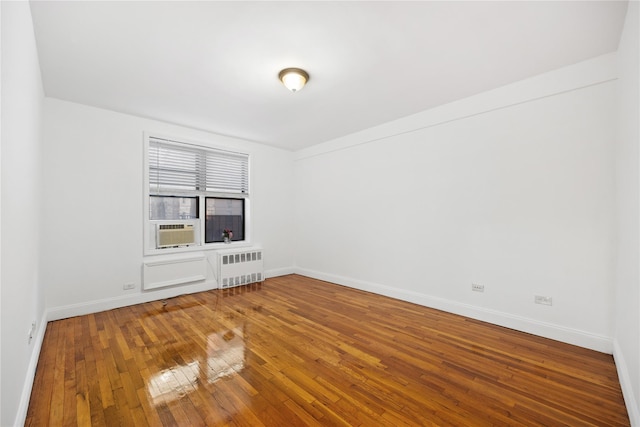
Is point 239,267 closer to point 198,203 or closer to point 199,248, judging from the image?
point 199,248

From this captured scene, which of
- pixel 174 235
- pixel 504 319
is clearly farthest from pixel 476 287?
pixel 174 235

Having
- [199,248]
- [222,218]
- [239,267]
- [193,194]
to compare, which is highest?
[193,194]

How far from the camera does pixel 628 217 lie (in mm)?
2074

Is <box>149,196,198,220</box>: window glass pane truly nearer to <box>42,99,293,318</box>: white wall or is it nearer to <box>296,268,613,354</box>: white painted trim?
<box>42,99,293,318</box>: white wall

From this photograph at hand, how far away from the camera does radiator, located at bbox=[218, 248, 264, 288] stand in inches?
194

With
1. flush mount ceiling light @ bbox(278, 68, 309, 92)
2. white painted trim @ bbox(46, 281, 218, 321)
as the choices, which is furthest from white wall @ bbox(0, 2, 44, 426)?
flush mount ceiling light @ bbox(278, 68, 309, 92)

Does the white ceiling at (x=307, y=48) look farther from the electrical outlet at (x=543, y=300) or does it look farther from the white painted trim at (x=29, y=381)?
the white painted trim at (x=29, y=381)

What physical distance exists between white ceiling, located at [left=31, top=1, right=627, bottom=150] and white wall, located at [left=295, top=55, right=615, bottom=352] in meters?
0.43

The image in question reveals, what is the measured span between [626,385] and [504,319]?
4.16 feet

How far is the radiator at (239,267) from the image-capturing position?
4.93 meters

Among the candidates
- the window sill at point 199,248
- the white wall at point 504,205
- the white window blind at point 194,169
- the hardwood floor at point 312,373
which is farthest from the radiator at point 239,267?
the white wall at point 504,205

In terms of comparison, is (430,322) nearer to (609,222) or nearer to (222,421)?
(609,222)

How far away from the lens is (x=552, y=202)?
2918 millimetres

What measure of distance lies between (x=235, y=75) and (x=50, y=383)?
10.7 feet
